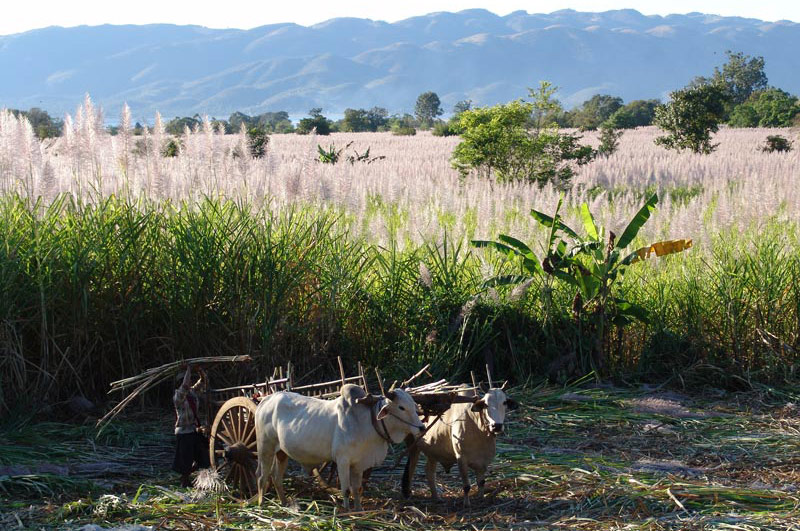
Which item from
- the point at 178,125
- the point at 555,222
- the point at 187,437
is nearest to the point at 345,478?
the point at 187,437

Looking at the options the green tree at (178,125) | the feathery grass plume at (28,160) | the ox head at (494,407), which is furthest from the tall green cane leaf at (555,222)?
the feathery grass plume at (28,160)

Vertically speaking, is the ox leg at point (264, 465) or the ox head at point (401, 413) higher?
the ox head at point (401, 413)

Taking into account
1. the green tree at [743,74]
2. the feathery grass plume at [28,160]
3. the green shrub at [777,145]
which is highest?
the green tree at [743,74]

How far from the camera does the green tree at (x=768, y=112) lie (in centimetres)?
3947

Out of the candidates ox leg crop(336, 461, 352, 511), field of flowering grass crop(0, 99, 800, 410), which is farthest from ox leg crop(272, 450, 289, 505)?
field of flowering grass crop(0, 99, 800, 410)

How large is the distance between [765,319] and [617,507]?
2.94 meters

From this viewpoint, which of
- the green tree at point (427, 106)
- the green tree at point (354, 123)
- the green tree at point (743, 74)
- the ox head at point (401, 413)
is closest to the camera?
the ox head at point (401, 413)

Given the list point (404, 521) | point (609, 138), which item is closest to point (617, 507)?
point (404, 521)

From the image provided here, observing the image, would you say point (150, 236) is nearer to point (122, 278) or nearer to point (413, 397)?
point (122, 278)

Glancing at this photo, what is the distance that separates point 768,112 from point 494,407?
4333cm

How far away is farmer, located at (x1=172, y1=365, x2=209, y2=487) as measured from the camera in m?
3.52

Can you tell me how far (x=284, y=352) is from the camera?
5051mm

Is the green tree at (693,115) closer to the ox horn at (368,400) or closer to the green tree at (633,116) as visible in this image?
the green tree at (633,116)

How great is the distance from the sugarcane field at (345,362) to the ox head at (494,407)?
0.04ft
